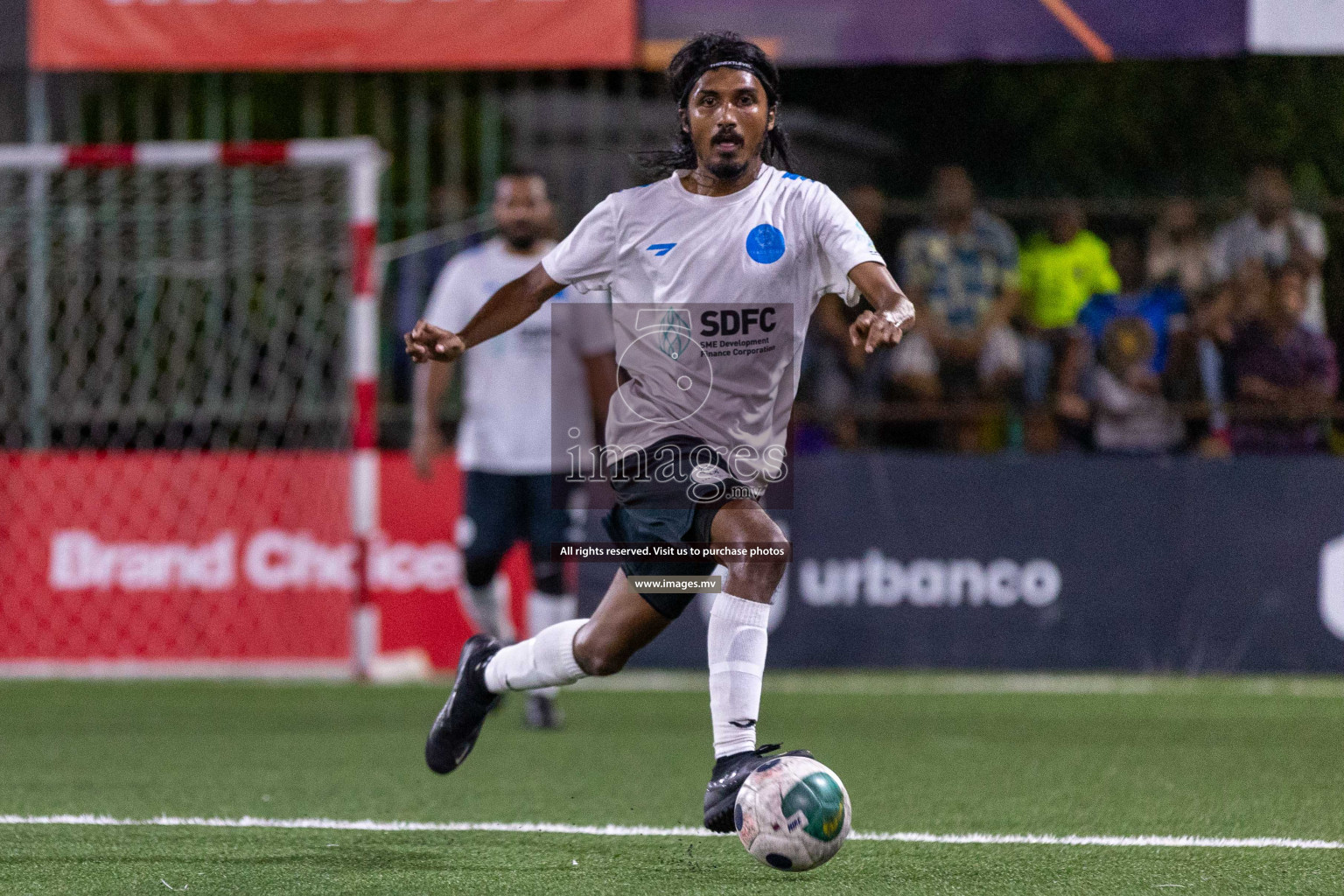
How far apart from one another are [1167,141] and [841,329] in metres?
2.05

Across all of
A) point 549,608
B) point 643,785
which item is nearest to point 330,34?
point 549,608

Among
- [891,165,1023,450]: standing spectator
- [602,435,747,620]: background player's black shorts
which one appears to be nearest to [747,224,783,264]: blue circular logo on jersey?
[602,435,747,620]: background player's black shorts

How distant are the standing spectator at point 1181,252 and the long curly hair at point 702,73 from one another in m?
5.28

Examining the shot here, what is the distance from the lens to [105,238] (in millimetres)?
10422

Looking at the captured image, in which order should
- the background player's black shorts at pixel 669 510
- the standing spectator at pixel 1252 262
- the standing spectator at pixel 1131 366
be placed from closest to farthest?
1. the background player's black shorts at pixel 669 510
2. the standing spectator at pixel 1252 262
3. the standing spectator at pixel 1131 366

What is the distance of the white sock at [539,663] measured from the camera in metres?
4.86

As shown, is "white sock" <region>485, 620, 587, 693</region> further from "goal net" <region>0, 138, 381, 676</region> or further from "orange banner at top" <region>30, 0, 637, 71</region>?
"orange banner at top" <region>30, 0, 637, 71</region>

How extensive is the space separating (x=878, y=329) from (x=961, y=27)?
6070mm

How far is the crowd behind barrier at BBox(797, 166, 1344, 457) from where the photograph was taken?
31.5 feet

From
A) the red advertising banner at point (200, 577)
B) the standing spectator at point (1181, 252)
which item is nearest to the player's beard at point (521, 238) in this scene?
the red advertising banner at point (200, 577)

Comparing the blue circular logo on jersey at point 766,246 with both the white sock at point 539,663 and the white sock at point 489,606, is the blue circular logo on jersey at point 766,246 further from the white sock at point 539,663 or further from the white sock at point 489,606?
the white sock at point 489,606

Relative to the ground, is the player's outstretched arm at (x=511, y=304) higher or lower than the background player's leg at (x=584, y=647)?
higher

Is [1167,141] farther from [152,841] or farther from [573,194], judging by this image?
[152,841]

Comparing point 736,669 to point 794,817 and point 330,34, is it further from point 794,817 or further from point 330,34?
point 330,34
